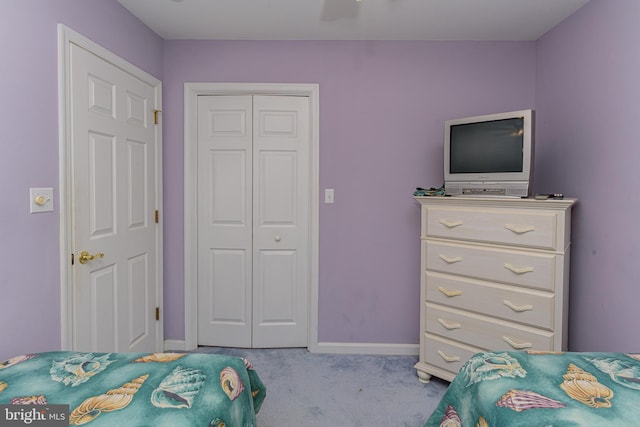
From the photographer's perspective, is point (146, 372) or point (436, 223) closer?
point (146, 372)

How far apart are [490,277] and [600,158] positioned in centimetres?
92

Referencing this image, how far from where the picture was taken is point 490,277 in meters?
2.16

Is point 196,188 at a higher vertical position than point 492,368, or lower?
higher

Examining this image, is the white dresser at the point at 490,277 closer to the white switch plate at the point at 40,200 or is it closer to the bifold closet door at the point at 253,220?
the bifold closet door at the point at 253,220

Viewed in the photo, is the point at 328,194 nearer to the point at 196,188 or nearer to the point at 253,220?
the point at 253,220

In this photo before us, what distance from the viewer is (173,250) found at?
113 inches

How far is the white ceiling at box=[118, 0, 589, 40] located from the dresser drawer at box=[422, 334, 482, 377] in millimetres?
2164

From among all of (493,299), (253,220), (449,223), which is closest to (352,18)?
(449,223)

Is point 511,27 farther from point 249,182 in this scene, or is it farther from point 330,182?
point 249,182

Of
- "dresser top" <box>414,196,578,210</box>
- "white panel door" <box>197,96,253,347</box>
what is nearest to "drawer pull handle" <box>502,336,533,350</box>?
"dresser top" <box>414,196,578,210</box>

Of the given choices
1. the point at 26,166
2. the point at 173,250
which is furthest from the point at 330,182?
the point at 26,166

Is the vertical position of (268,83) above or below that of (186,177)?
above

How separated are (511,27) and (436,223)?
4.96ft

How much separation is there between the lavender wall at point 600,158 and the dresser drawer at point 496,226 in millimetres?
349
